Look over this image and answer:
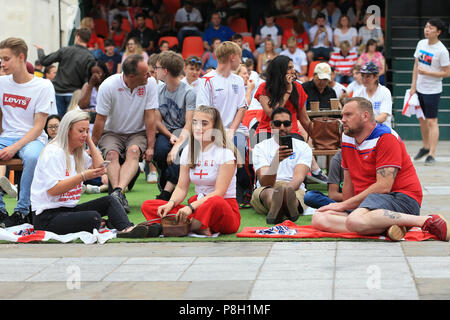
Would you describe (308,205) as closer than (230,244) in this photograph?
No

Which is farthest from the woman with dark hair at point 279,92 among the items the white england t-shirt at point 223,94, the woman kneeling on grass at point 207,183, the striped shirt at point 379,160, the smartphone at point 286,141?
the striped shirt at point 379,160

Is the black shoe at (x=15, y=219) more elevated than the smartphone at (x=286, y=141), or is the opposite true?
the smartphone at (x=286, y=141)

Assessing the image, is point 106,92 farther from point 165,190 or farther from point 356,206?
point 356,206

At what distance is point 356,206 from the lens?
6.98 m

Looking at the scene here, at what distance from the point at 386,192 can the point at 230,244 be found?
1.36 metres

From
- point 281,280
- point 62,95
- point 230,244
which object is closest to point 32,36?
Result: point 62,95

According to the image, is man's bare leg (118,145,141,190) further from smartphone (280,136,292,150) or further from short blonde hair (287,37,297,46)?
short blonde hair (287,37,297,46)

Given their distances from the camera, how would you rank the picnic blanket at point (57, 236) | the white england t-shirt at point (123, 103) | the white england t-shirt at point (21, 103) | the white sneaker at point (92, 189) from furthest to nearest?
1. the white sneaker at point (92, 189)
2. the white england t-shirt at point (123, 103)
3. the white england t-shirt at point (21, 103)
4. the picnic blanket at point (57, 236)

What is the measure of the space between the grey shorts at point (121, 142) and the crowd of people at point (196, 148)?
0.04 feet

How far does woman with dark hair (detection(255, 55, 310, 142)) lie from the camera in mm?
9172

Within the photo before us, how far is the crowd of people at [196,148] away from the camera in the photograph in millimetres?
6867

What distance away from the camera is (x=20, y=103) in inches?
322

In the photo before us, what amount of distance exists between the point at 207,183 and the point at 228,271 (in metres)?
1.97

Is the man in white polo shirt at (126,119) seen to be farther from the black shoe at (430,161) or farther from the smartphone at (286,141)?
the black shoe at (430,161)
